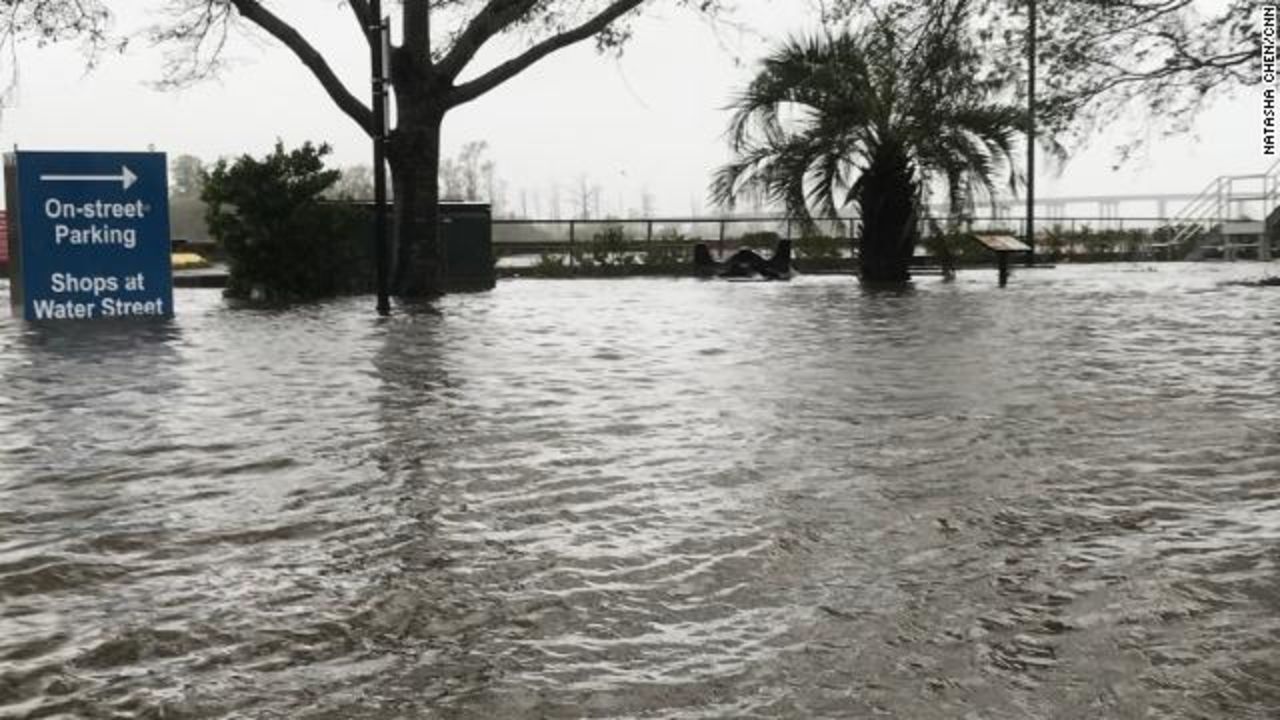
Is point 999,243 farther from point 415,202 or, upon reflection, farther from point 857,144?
point 415,202

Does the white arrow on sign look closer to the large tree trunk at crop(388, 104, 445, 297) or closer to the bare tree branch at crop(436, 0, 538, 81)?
the large tree trunk at crop(388, 104, 445, 297)

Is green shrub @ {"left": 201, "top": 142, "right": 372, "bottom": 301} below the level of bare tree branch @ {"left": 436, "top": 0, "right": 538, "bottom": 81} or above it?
below

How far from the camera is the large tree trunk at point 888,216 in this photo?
2166 centimetres

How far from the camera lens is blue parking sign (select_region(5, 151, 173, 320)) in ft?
41.4

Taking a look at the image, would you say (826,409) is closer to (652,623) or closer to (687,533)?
(687,533)

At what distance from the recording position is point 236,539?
3.96 metres

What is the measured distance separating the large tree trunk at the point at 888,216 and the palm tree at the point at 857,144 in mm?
17

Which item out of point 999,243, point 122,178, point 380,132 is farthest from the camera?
point 999,243

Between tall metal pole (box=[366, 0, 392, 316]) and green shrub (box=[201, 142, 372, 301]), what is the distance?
2.93 metres

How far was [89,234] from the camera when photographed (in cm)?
1302

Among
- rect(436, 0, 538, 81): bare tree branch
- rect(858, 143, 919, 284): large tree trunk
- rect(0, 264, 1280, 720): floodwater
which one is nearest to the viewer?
rect(0, 264, 1280, 720): floodwater

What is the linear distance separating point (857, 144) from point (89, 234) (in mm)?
12669

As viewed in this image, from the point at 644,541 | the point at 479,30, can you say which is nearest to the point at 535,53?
the point at 479,30

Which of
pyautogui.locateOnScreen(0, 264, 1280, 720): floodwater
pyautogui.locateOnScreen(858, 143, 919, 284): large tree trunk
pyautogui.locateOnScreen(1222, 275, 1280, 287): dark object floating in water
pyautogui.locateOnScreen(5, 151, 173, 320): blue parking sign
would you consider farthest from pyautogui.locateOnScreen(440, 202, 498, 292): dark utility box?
pyautogui.locateOnScreen(0, 264, 1280, 720): floodwater
